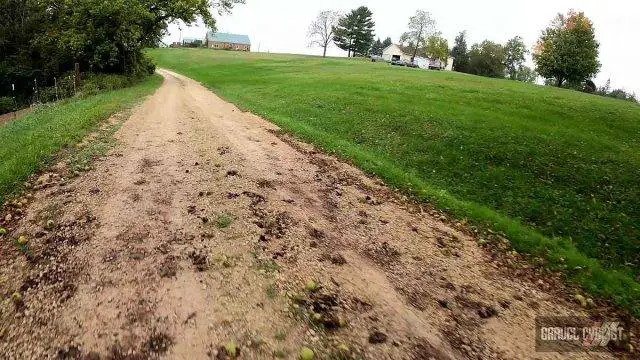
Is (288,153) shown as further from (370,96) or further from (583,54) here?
(583,54)

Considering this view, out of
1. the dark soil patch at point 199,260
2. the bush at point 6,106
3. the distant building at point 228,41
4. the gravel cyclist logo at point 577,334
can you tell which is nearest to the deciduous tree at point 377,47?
the distant building at point 228,41

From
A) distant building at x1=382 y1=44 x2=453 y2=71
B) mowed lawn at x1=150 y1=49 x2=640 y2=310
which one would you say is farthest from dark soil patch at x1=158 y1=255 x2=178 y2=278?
distant building at x1=382 y1=44 x2=453 y2=71

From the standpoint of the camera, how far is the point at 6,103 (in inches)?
1324

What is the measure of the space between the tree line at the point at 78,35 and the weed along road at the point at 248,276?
26.0 m

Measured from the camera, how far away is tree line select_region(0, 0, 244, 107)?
30.8 metres

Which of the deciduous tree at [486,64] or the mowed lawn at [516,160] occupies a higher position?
the deciduous tree at [486,64]

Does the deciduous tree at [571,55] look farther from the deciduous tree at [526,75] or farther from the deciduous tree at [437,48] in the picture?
the deciduous tree at [526,75]

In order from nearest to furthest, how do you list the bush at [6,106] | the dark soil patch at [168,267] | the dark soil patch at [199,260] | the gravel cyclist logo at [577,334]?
the gravel cyclist logo at [577,334], the dark soil patch at [168,267], the dark soil patch at [199,260], the bush at [6,106]

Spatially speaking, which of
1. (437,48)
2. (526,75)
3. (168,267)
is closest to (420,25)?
(437,48)

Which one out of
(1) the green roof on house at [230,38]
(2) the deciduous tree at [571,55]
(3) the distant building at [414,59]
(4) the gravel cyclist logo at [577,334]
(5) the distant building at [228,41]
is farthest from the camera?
(1) the green roof on house at [230,38]

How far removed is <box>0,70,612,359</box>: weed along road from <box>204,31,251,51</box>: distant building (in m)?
145

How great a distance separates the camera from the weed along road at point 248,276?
5.19 meters

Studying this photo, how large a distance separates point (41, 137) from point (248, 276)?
10.6 metres

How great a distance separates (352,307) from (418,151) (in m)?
10.4
